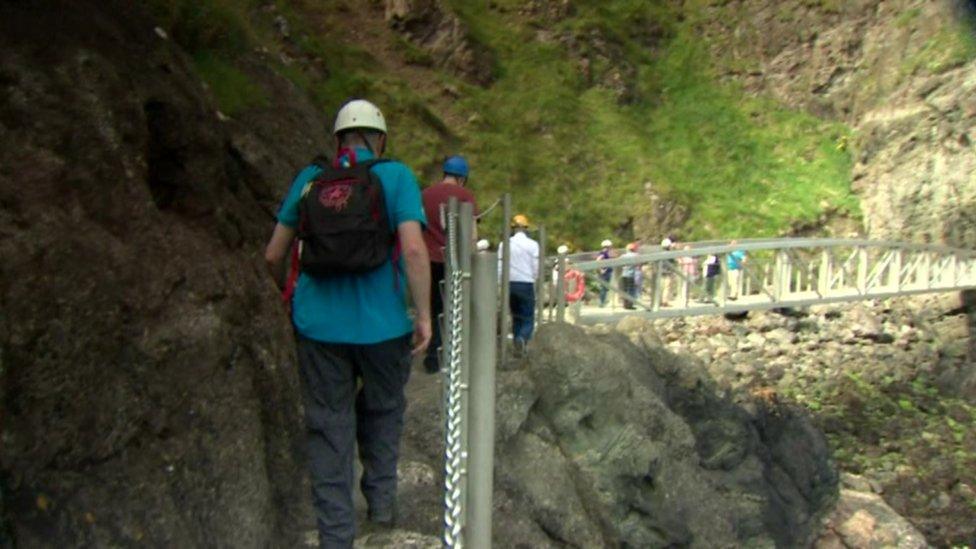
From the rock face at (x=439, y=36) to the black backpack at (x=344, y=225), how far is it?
2498 cm

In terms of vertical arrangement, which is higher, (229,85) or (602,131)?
(602,131)

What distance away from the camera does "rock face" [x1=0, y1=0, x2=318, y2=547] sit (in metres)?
4.12

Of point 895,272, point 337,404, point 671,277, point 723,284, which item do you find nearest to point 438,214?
point 337,404

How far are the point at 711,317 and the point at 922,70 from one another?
10404 millimetres

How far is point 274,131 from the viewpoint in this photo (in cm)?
1087

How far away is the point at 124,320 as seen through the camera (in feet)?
15.0

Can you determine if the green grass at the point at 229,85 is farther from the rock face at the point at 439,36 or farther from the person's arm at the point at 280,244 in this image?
the rock face at the point at 439,36

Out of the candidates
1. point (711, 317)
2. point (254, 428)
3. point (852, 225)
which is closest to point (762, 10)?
point (852, 225)

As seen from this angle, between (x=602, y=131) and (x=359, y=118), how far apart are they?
84.3 ft

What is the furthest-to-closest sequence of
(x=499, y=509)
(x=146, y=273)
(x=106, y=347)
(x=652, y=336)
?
(x=652, y=336) → (x=499, y=509) → (x=146, y=273) → (x=106, y=347)

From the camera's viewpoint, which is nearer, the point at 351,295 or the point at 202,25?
the point at 351,295

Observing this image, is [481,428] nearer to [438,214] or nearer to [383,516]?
[383,516]

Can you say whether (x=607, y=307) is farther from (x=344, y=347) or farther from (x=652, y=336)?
(x=344, y=347)

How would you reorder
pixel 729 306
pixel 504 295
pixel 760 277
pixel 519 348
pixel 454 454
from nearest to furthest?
pixel 454 454 → pixel 504 295 → pixel 519 348 → pixel 729 306 → pixel 760 277
